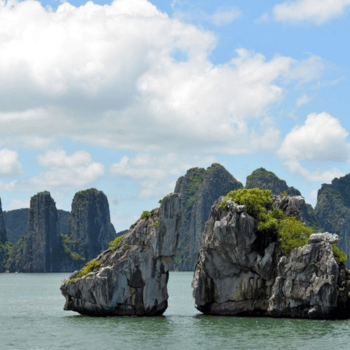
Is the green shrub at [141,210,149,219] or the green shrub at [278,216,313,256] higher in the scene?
the green shrub at [141,210,149,219]

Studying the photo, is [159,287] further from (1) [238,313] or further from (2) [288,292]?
(2) [288,292]

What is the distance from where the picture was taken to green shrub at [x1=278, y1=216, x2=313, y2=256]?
1874 inches

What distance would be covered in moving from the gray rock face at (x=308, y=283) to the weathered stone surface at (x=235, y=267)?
5.86ft

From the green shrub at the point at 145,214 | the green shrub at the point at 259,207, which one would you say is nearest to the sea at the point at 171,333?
the green shrub at the point at 259,207

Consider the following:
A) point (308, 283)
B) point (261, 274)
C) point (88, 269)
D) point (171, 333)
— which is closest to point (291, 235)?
point (261, 274)

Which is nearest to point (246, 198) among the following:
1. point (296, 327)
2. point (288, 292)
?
point (288, 292)

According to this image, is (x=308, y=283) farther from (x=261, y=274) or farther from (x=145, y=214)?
(x=145, y=214)

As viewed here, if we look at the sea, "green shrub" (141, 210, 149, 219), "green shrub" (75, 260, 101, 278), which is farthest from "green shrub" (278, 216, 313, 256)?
"green shrub" (75, 260, 101, 278)

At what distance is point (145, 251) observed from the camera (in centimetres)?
4772

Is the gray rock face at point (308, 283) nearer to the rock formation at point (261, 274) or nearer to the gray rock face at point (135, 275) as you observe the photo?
the rock formation at point (261, 274)

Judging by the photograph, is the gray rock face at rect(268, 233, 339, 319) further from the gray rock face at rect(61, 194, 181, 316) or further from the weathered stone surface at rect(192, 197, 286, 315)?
the gray rock face at rect(61, 194, 181, 316)

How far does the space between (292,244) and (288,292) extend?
4.00m

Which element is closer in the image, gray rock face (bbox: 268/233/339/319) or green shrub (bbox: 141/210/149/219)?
gray rock face (bbox: 268/233/339/319)

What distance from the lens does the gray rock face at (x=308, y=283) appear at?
44375mm
